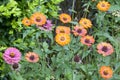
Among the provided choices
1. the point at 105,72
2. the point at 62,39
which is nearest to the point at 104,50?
the point at 105,72

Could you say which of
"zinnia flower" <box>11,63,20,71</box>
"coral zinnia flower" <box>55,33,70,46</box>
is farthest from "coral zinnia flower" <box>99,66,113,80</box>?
"zinnia flower" <box>11,63,20,71</box>

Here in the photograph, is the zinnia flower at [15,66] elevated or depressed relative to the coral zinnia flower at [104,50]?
depressed

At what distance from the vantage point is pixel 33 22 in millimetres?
2395

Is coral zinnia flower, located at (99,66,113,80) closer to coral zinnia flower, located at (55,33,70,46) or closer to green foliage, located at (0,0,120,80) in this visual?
green foliage, located at (0,0,120,80)

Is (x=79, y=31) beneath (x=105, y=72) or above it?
above

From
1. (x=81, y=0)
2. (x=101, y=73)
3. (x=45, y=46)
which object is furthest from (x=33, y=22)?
(x=81, y=0)

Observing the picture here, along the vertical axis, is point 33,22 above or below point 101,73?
above

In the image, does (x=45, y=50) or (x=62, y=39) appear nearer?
(x=62, y=39)

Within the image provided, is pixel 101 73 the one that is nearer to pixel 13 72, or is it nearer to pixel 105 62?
pixel 105 62

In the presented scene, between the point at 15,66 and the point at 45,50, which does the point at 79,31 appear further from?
the point at 15,66

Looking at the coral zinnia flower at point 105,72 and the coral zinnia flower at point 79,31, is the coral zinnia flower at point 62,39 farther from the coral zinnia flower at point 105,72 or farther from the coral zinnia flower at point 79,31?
the coral zinnia flower at point 105,72

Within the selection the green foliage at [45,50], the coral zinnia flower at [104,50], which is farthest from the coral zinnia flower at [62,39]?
the coral zinnia flower at [104,50]

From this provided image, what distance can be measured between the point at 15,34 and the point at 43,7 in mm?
317

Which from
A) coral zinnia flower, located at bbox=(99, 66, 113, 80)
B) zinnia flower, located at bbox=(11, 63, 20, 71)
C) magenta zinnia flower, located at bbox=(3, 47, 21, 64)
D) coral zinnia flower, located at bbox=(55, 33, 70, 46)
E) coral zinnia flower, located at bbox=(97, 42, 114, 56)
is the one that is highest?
coral zinnia flower, located at bbox=(55, 33, 70, 46)
